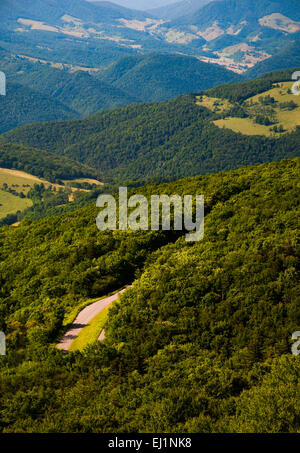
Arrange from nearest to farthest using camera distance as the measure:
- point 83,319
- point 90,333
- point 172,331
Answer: point 172,331 → point 90,333 → point 83,319

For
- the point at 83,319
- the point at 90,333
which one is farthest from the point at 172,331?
the point at 83,319

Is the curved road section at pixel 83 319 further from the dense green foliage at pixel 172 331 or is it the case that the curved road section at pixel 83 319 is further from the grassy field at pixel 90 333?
the dense green foliage at pixel 172 331

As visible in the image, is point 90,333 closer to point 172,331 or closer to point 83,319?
point 83,319

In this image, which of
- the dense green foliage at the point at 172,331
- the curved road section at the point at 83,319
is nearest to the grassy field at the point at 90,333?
the curved road section at the point at 83,319

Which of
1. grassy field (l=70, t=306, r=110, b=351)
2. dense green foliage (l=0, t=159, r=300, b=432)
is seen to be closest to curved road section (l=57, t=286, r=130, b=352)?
grassy field (l=70, t=306, r=110, b=351)

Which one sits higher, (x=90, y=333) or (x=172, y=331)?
(x=172, y=331)
